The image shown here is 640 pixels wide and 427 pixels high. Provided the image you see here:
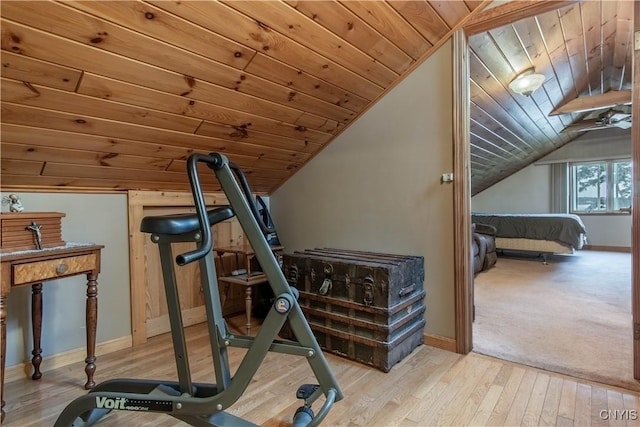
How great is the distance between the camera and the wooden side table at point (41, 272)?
1.41 m

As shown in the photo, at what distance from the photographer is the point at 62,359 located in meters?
2.03

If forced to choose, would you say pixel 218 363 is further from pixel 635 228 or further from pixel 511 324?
pixel 511 324

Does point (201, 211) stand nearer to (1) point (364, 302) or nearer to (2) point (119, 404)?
(2) point (119, 404)

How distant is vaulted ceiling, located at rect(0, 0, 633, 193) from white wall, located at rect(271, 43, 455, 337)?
14 cm

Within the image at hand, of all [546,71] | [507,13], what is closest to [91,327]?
[507,13]

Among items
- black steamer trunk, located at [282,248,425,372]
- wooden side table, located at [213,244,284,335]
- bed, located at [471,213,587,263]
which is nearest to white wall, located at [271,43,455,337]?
black steamer trunk, located at [282,248,425,372]

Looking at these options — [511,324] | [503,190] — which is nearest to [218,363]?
[511,324]

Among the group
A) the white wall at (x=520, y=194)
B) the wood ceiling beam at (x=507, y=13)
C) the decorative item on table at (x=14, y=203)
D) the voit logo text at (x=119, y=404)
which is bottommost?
the voit logo text at (x=119, y=404)

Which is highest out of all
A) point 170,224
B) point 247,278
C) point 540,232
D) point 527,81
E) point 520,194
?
point 527,81

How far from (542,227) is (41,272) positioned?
5.80 m

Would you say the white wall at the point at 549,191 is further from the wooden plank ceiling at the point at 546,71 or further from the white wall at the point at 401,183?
the white wall at the point at 401,183

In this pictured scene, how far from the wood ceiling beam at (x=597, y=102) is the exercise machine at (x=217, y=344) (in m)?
4.92

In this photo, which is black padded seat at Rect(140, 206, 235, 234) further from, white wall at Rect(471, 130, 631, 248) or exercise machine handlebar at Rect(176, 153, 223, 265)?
white wall at Rect(471, 130, 631, 248)

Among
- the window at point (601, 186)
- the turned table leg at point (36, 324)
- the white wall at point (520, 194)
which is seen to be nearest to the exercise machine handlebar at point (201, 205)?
the turned table leg at point (36, 324)
